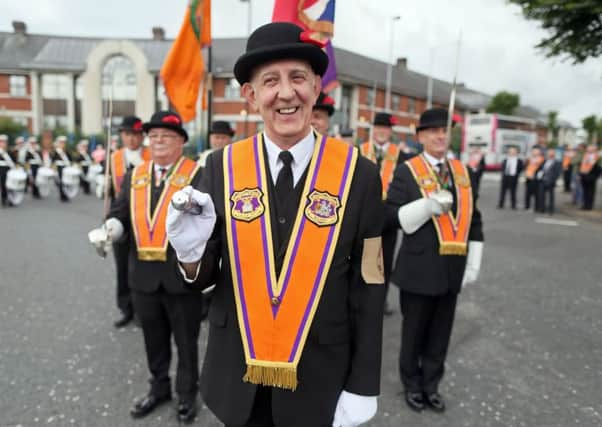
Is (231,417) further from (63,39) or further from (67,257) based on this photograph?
(63,39)

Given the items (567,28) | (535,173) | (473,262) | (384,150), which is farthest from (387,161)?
(535,173)

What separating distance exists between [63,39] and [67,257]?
40.7 metres

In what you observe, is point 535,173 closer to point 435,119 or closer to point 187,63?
point 435,119

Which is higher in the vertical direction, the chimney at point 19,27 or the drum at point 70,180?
the chimney at point 19,27

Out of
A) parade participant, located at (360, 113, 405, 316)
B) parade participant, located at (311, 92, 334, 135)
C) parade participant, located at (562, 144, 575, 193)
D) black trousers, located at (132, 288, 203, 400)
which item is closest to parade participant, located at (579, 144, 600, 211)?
parade participant, located at (562, 144, 575, 193)

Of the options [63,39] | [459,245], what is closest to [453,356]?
[459,245]

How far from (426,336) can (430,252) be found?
735mm

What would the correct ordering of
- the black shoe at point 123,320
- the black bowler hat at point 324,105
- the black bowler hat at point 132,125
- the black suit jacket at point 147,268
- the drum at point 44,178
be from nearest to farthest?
1. the black suit jacket at point 147,268
2. the black bowler hat at point 324,105
3. the black shoe at point 123,320
4. the black bowler hat at point 132,125
5. the drum at point 44,178

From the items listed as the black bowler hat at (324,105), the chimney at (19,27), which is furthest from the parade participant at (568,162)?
the chimney at (19,27)

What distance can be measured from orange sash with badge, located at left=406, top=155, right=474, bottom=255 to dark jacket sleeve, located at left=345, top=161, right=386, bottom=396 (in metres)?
1.48

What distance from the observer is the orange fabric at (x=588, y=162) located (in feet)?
43.6

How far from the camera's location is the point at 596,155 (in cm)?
1345

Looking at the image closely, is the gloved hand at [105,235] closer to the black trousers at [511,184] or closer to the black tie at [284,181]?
the black tie at [284,181]

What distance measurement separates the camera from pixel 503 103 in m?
56.8
